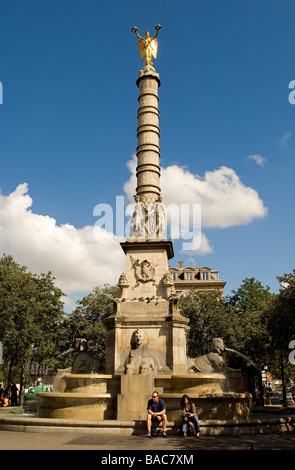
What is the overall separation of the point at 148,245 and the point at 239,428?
9465mm

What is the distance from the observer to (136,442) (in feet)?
30.6

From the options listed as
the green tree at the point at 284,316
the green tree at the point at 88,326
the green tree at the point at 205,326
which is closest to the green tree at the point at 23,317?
the green tree at the point at 88,326

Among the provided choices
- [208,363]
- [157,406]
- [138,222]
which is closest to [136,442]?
[157,406]

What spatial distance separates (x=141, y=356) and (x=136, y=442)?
605cm

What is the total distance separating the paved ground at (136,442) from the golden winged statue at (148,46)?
21353 millimetres

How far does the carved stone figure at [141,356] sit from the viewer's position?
1465cm

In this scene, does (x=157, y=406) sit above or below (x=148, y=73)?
below

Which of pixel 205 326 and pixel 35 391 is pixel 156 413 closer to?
pixel 205 326

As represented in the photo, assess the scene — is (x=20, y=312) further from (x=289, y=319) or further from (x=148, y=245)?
(x=289, y=319)

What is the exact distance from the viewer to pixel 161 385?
45.8 ft

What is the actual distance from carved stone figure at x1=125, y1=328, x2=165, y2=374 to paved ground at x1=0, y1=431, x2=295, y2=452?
14.3 ft

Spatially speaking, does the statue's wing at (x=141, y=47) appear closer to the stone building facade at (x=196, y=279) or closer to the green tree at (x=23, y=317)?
the green tree at (x=23, y=317)
